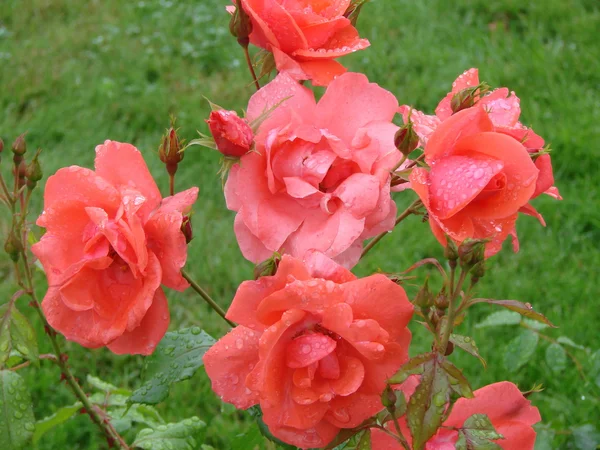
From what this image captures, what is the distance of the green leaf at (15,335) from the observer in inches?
41.9

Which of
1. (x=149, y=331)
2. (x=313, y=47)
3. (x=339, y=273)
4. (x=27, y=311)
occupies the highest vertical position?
(x=313, y=47)

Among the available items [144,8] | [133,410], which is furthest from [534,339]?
[144,8]

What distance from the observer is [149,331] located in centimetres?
94

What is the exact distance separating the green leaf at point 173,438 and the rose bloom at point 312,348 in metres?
0.55

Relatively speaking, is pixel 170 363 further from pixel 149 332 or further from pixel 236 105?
pixel 236 105

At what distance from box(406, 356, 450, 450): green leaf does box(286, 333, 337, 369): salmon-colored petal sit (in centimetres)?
10

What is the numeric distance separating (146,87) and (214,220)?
32.7 inches

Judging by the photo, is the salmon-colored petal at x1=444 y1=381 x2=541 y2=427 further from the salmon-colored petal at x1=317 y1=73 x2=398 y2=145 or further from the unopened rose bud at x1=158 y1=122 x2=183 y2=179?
the unopened rose bud at x1=158 y1=122 x2=183 y2=179

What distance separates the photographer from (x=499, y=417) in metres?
0.95

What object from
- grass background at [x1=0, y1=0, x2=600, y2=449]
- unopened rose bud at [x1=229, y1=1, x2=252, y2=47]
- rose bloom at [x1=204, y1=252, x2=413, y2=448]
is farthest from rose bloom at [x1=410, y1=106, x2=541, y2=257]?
grass background at [x1=0, y1=0, x2=600, y2=449]

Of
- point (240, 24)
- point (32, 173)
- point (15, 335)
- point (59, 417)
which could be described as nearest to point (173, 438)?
point (59, 417)

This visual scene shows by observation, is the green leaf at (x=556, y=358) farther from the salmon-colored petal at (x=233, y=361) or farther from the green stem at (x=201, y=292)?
the salmon-colored petal at (x=233, y=361)

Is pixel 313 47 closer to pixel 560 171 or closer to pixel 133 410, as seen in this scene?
pixel 133 410

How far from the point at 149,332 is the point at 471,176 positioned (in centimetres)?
42
